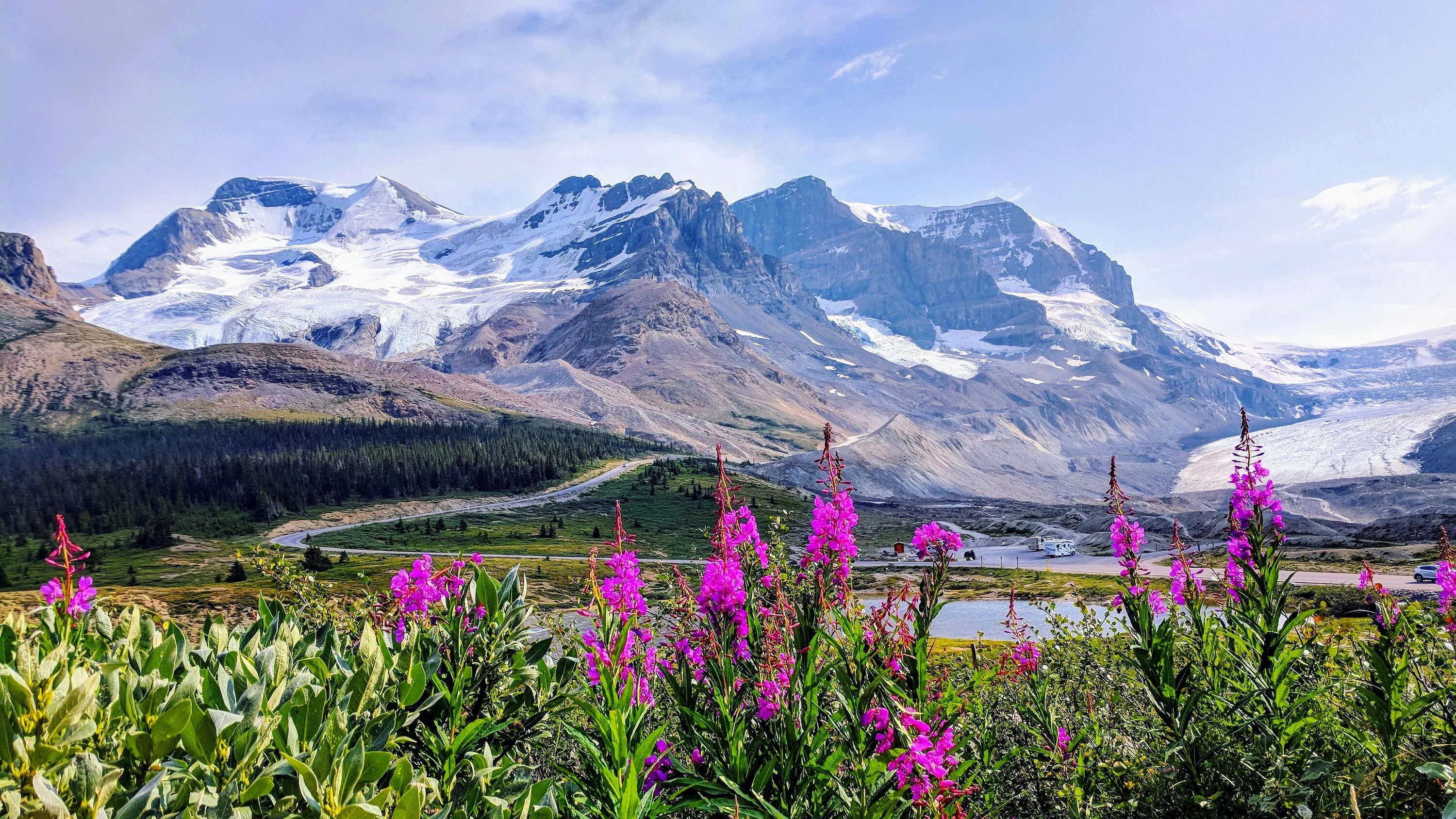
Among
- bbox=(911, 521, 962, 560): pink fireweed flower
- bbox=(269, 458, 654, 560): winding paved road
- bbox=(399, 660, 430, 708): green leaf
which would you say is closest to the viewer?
bbox=(399, 660, 430, 708): green leaf

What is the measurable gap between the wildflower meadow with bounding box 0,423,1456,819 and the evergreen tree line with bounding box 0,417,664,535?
479ft

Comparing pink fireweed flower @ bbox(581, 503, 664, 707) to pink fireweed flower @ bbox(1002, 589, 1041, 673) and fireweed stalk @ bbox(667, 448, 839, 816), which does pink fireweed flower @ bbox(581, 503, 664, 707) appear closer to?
fireweed stalk @ bbox(667, 448, 839, 816)

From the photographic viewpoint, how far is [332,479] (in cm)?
14812

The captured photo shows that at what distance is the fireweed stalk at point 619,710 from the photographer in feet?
13.1

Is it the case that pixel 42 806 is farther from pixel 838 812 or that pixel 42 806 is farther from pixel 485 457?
pixel 485 457

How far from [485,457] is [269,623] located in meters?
173

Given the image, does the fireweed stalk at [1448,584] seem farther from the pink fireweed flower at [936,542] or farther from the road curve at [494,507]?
the road curve at [494,507]

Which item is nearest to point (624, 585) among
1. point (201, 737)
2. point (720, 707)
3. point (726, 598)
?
point (726, 598)

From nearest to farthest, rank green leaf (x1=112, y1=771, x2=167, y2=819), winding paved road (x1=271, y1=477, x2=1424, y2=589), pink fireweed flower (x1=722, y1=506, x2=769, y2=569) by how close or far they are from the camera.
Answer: green leaf (x1=112, y1=771, x2=167, y2=819), pink fireweed flower (x1=722, y1=506, x2=769, y2=569), winding paved road (x1=271, y1=477, x2=1424, y2=589)

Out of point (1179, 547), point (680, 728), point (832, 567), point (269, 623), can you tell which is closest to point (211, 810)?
point (269, 623)

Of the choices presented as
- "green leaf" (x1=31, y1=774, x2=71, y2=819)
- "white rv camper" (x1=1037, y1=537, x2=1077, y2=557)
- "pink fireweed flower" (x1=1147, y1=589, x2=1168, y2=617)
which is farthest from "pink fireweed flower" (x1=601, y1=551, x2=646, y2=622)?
"white rv camper" (x1=1037, y1=537, x2=1077, y2=557)

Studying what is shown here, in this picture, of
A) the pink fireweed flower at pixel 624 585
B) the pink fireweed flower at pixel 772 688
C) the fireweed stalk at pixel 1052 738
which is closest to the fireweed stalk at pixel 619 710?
the pink fireweed flower at pixel 624 585

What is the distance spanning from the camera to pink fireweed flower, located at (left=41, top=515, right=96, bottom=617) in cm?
477

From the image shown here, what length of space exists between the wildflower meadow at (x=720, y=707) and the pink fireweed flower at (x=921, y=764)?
1.0 inches
